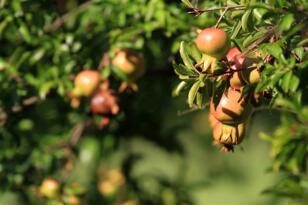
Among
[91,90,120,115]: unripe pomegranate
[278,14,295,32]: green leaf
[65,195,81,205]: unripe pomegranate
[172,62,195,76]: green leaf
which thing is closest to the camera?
[278,14,295,32]: green leaf

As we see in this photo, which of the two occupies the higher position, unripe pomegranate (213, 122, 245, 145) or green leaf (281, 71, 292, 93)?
green leaf (281, 71, 292, 93)

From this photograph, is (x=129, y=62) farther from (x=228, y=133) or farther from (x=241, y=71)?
(x=241, y=71)

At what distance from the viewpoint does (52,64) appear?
10.6ft

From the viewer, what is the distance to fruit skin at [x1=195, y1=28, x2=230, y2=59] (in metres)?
1.76

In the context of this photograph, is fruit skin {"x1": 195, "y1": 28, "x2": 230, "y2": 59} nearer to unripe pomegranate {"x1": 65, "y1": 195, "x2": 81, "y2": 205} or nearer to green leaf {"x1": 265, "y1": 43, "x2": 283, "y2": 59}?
green leaf {"x1": 265, "y1": 43, "x2": 283, "y2": 59}

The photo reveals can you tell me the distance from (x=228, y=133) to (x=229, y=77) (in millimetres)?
198

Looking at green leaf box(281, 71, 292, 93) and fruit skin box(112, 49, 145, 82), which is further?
fruit skin box(112, 49, 145, 82)

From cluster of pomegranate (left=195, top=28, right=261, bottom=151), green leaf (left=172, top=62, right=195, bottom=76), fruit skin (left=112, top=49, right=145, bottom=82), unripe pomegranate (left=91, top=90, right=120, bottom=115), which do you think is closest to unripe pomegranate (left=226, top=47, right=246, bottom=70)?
cluster of pomegranate (left=195, top=28, right=261, bottom=151)

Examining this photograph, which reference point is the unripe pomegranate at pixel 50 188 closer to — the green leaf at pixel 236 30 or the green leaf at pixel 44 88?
the green leaf at pixel 44 88

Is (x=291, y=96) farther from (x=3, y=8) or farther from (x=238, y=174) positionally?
(x=238, y=174)

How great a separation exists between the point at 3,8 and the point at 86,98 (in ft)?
1.71

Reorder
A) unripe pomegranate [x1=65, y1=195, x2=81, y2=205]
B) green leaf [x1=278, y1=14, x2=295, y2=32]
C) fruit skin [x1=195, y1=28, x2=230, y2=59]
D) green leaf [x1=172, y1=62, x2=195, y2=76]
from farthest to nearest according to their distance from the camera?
unripe pomegranate [x1=65, y1=195, x2=81, y2=205]
green leaf [x1=172, y1=62, x2=195, y2=76]
fruit skin [x1=195, y1=28, x2=230, y2=59]
green leaf [x1=278, y1=14, x2=295, y2=32]

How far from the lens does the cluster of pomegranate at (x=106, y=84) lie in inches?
118

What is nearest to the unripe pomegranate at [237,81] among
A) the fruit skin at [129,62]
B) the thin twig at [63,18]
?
the fruit skin at [129,62]
